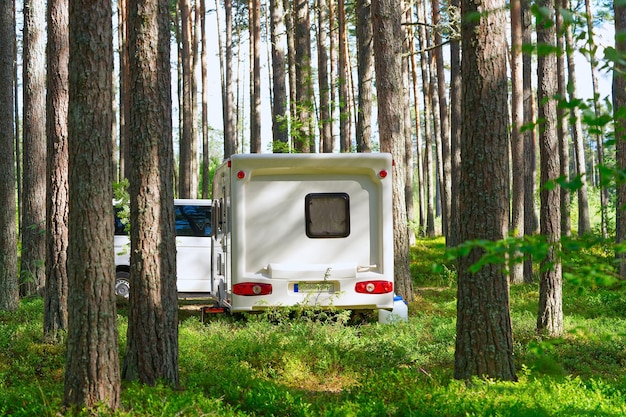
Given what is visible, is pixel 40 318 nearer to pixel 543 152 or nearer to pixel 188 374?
pixel 188 374

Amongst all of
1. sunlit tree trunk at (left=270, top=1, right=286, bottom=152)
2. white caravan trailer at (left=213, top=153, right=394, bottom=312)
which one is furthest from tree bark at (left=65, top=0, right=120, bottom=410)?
sunlit tree trunk at (left=270, top=1, right=286, bottom=152)

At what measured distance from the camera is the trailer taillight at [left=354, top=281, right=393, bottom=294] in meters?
10.9

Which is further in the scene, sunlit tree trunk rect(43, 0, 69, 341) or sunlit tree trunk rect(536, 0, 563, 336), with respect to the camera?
sunlit tree trunk rect(536, 0, 563, 336)

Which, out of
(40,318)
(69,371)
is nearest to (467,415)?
(69,371)

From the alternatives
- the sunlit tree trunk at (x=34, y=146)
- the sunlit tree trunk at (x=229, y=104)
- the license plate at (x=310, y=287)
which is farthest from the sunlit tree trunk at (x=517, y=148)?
the sunlit tree trunk at (x=229, y=104)

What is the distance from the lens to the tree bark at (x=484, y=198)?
7.02 m

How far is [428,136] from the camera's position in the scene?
32312mm

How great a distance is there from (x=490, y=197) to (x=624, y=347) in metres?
4.39

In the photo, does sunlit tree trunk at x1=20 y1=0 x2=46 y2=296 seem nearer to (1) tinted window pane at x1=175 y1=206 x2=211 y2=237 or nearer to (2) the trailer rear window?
(1) tinted window pane at x1=175 y1=206 x2=211 y2=237

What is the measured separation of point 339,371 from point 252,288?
8.59 feet

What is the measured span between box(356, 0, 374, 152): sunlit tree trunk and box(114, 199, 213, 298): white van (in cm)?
339

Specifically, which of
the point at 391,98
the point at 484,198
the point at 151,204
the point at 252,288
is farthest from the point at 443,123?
the point at 151,204

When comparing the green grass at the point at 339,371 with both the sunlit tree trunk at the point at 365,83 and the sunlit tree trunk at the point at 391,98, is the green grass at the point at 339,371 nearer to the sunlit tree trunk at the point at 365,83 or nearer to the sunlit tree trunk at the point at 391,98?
the sunlit tree trunk at the point at 391,98

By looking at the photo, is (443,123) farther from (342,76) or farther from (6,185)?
(6,185)
